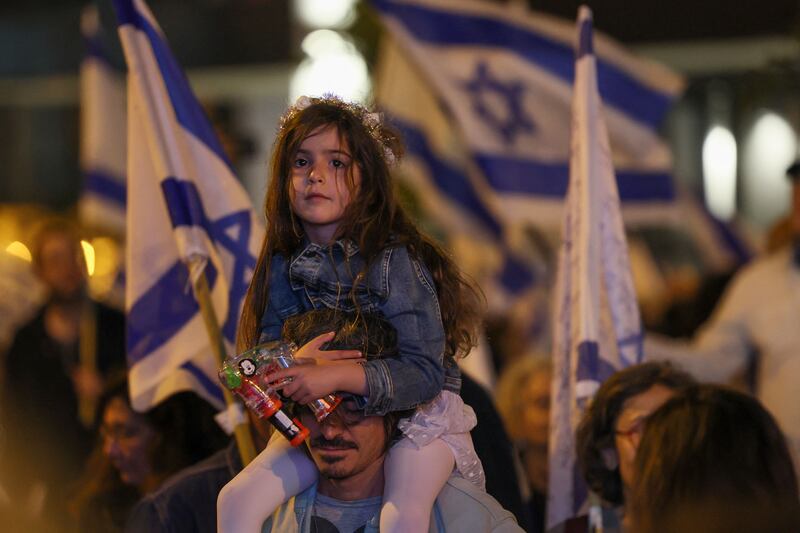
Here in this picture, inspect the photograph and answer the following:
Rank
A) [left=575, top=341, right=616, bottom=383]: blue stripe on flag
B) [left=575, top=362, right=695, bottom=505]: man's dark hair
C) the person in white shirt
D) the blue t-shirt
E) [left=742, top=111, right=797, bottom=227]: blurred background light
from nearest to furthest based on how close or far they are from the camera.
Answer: the blue t-shirt
[left=575, top=362, right=695, bottom=505]: man's dark hair
[left=575, top=341, right=616, bottom=383]: blue stripe on flag
the person in white shirt
[left=742, top=111, right=797, bottom=227]: blurred background light

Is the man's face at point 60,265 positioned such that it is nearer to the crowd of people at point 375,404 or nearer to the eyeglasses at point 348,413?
the crowd of people at point 375,404

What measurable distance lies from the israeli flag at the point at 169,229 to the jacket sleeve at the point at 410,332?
1.34 metres

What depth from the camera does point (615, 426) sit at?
4227 mm

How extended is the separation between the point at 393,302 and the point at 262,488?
495 millimetres

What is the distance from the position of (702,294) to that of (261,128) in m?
16.3

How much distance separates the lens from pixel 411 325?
3148 millimetres

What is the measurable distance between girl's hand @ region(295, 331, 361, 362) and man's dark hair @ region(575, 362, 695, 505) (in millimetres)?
1353

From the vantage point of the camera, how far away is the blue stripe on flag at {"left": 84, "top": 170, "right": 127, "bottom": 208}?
8.05m

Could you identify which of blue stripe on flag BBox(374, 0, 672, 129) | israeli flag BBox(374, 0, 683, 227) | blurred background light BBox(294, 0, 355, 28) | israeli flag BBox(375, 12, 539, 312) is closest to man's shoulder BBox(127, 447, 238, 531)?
israeli flag BBox(374, 0, 683, 227)

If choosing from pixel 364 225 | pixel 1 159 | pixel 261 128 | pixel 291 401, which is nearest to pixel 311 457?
pixel 291 401

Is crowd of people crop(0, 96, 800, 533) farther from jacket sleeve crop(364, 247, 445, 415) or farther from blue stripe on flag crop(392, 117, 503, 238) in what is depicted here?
blue stripe on flag crop(392, 117, 503, 238)

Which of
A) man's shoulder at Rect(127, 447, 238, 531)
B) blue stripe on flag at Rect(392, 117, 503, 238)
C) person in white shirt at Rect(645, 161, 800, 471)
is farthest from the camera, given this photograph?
blue stripe on flag at Rect(392, 117, 503, 238)

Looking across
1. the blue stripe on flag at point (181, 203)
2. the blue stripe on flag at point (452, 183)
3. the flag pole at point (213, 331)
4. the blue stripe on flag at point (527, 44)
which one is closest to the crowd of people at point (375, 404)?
the flag pole at point (213, 331)

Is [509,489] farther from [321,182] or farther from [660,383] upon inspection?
[321,182]
